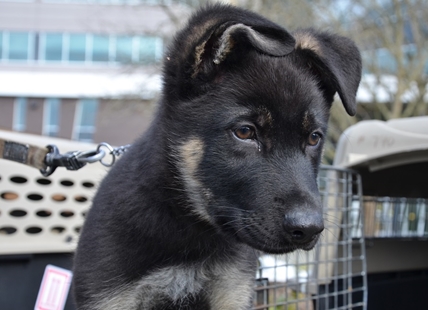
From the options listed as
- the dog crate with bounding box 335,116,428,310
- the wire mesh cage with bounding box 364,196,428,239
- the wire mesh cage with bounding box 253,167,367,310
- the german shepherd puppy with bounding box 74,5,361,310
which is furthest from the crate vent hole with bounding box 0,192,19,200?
the wire mesh cage with bounding box 364,196,428,239

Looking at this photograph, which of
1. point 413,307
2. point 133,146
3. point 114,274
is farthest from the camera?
point 413,307

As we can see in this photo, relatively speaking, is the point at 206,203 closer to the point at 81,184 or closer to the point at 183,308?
the point at 183,308

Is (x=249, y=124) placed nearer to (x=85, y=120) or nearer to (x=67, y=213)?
(x=67, y=213)

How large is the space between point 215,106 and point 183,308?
931 mm

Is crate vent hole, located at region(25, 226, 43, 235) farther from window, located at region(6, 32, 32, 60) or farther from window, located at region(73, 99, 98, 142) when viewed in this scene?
window, located at region(6, 32, 32, 60)

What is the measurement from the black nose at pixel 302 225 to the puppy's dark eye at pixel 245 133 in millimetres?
382

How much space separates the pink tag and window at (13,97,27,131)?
1178 inches

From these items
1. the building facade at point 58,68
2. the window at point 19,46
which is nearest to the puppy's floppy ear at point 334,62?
the building facade at point 58,68

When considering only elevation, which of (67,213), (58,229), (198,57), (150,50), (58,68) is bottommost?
(58,229)

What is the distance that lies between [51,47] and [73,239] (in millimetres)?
32102

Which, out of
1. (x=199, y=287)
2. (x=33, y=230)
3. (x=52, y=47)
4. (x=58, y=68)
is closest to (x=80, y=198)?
(x=33, y=230)

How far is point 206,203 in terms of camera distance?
2.51 metres

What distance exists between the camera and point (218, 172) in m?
2.40

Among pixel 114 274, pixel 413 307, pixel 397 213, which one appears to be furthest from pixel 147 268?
pixel 397 213
